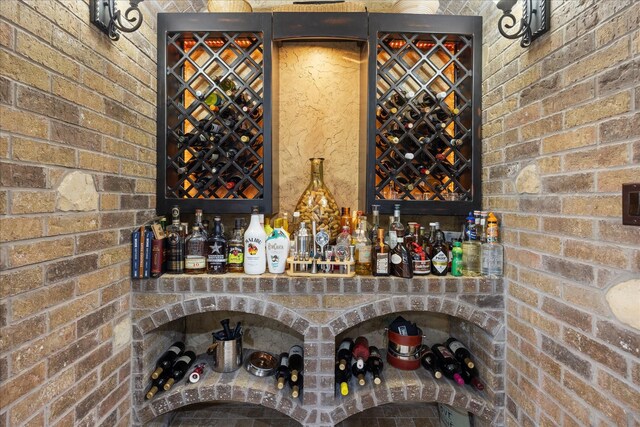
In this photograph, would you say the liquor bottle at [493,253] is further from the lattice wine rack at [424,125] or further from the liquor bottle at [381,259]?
the liquor bottle at [381,259]

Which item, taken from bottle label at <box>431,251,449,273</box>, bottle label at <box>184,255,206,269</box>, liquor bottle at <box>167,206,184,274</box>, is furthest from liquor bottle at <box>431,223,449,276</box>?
liquor bottle at <box>167,206,184,274</box>

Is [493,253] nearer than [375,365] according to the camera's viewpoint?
Yes

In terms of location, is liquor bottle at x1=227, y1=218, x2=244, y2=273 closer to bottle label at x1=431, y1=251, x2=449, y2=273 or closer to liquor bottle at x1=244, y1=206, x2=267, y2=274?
liquor bottle at x1=244, y1=206, x2=267, y2=274

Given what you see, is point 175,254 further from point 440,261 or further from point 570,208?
point 570,208

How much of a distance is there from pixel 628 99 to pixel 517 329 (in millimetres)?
979

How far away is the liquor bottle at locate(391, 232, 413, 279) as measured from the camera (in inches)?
59.6

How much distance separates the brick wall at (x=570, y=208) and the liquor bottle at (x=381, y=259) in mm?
555

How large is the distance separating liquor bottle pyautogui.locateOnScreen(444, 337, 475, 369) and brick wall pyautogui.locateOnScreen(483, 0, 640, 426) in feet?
0.77

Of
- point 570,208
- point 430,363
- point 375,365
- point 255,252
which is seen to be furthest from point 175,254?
point 570,208

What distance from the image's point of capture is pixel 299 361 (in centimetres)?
172

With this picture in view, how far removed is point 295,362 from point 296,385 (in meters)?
0.14

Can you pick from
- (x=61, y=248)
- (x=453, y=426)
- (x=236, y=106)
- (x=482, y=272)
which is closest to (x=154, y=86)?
(x=236, y=106)

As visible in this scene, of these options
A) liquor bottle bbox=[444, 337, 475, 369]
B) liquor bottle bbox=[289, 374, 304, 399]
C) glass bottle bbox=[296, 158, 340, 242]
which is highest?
glass bottle bbox=[296, 158, 340, 242]

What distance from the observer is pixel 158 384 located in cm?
157
